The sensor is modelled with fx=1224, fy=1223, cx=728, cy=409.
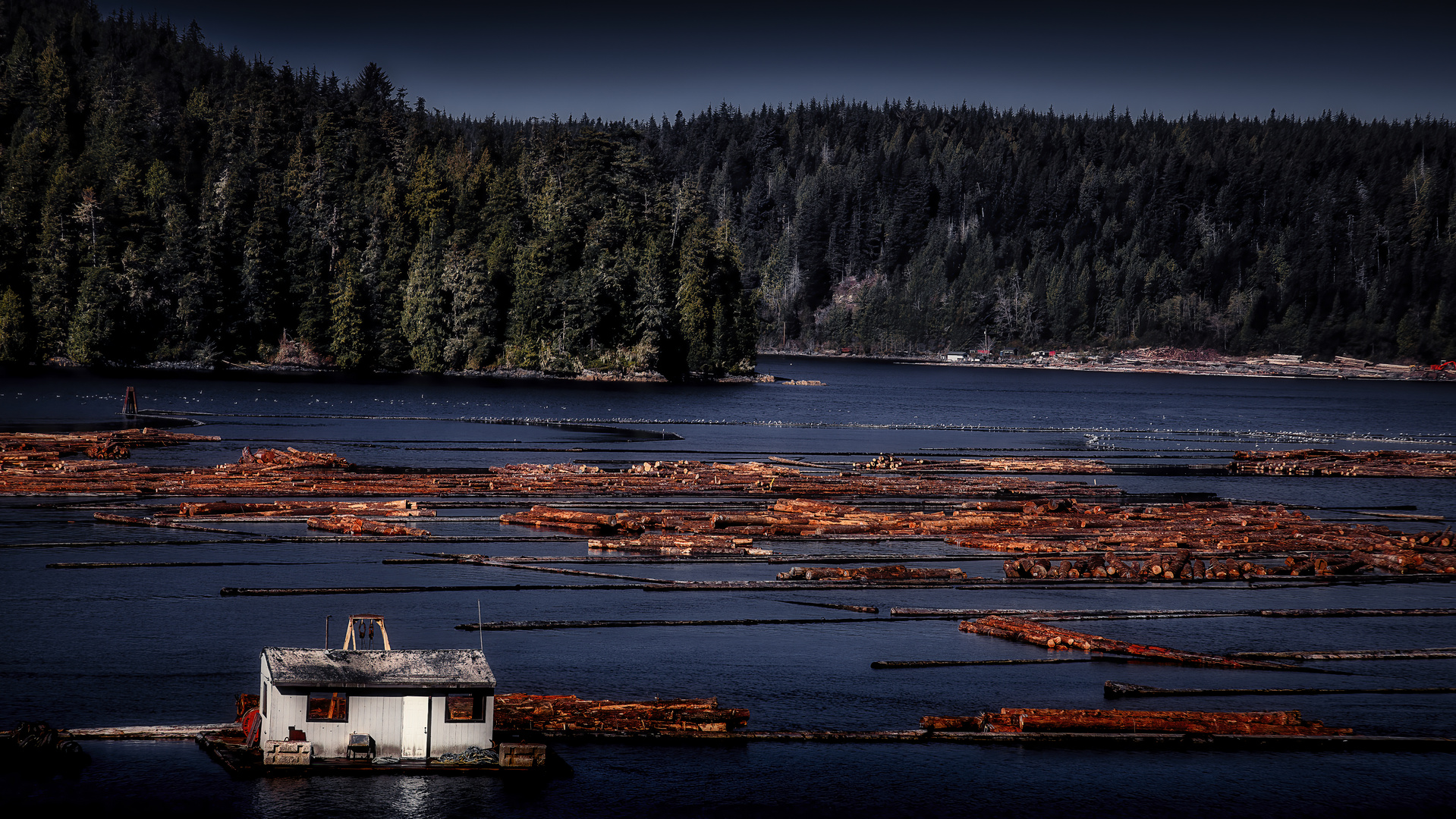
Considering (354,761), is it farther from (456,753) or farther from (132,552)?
(132,552)

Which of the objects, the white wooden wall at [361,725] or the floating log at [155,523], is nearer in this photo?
the white wooden wall at [361,725]

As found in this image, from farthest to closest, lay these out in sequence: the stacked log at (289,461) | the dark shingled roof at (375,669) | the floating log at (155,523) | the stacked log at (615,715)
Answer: the stacked log at (289,461) → the floating log at (155,523) → the stacked log at (615,715) → the dark shingled roof at (375,669)

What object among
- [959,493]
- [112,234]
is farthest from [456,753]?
[112,234]

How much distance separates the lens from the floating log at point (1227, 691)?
3111cm

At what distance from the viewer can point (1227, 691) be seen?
32.2 meters

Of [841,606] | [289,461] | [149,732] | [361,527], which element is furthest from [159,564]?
[841,606]

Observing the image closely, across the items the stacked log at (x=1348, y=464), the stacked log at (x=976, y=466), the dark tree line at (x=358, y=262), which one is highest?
the dark tree line at (x=358, y=262)

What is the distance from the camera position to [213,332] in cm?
15550

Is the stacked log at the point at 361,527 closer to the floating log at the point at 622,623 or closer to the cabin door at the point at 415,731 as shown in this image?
the floating log at the point at 622,623

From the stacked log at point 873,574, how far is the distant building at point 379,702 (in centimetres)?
1969

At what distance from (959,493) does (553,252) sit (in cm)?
10380

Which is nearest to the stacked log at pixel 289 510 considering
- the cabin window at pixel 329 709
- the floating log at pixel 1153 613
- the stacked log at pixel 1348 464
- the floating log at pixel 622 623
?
the floating log at pixel 622 623

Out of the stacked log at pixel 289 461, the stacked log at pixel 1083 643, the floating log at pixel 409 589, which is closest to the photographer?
the stacked log at pixel 1083 643

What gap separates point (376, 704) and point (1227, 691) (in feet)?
71.1
